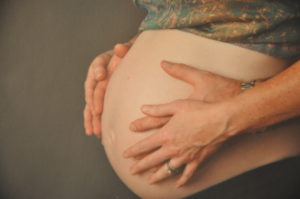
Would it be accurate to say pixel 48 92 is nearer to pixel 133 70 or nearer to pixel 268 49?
pixel 133 70

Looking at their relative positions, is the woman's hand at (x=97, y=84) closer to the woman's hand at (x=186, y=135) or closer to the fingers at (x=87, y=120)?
the fingers at (x=87, y=120)

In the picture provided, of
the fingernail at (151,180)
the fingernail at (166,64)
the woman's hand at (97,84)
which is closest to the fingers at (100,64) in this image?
the woman's hand at (97,84)

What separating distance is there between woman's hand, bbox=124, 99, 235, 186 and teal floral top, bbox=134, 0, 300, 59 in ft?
0.44

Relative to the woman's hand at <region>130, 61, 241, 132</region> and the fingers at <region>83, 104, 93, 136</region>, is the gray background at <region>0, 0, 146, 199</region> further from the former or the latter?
the woman's hand at <region>130, 61, 241, 132</region>

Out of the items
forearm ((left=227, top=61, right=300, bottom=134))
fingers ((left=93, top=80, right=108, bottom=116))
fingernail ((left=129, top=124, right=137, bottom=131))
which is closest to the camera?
forearm ((left=227, top=61, right=300, bottom=134))

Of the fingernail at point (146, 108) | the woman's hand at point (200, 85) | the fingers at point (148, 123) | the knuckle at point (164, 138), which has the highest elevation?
the woman's hand at point (200, 85)

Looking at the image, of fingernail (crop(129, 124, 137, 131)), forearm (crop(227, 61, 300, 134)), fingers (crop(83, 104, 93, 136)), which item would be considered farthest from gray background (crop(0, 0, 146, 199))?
forearm (crop(227, 61, 300, 134))

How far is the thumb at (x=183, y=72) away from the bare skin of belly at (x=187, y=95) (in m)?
0.01

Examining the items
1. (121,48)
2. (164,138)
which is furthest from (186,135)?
(121,48)

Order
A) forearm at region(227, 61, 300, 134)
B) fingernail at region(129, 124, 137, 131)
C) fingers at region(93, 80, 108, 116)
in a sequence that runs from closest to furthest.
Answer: forearm at region(227, 61, 300, 134) → fingernail at region(129, 124, 137, 131) → fingers at region(93, 80, 108, 116)

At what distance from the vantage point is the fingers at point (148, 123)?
1.75 ft

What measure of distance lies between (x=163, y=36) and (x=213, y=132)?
22 centimetres

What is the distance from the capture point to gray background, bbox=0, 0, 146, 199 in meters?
0.62

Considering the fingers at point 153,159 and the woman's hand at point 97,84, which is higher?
the woman's hand at point 97,84
